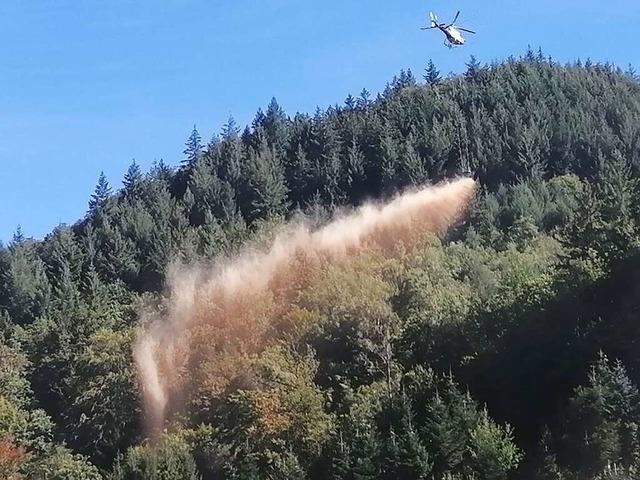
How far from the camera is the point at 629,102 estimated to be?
114 m

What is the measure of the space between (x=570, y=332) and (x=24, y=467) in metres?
31.8

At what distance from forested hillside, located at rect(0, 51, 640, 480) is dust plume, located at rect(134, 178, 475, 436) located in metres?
0.69

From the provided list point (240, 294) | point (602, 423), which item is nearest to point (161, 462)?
point (240, 294)

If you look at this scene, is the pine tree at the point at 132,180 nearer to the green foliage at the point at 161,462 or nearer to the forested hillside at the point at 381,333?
the forested hillside at the point at 381,333

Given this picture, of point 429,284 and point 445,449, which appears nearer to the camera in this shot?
point 445,449

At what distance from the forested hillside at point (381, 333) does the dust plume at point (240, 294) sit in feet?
2.26

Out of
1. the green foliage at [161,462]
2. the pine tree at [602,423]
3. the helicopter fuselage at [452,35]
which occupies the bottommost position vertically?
the pine tree at [602,423]

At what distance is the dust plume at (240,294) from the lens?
6156 centimetres

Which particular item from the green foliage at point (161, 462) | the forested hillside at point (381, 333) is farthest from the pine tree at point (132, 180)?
the green foliage at point (161, 462)

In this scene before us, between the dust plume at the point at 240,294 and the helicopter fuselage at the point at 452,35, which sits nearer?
the helicopter fuselage at the point at 452,35

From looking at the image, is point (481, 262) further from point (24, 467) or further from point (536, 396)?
point (24, 467)

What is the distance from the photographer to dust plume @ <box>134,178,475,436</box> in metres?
61.6

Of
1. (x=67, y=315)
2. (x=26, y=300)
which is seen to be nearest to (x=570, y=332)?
(x=67, y=315)

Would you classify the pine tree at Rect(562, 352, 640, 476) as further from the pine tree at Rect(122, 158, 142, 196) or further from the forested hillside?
the pine tree at Rect(122, 158, 142, 196)
